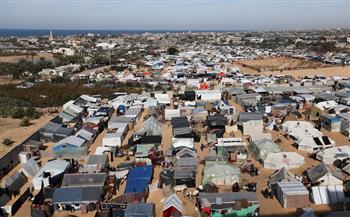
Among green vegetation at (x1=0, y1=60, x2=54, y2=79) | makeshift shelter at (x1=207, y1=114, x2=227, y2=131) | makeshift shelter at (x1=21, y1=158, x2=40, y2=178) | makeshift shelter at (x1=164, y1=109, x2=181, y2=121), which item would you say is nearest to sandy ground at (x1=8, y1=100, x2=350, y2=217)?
makeshift shelter at (x1=207, y1=114, x2=227, y2=131)

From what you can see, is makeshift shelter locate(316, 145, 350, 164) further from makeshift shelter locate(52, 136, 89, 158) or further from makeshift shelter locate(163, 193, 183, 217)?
makeshift shelter locate(52, 136, 89, 158)

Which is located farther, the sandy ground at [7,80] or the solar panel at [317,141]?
the sandy ground at [7,80]

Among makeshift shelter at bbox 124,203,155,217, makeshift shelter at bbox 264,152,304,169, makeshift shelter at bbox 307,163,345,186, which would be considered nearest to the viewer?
makeshift shelter at bbox 124,203,155,217

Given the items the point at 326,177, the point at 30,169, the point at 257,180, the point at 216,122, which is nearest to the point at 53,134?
the point at 30,169

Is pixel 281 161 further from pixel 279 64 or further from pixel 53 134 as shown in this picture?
pixel 279 64

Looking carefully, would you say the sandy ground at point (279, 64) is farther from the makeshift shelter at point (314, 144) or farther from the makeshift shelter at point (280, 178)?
the makeshift shelter at point (280, 178)

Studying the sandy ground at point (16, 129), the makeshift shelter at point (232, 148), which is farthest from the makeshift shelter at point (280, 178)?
the sandy ground at point (16, 129)
